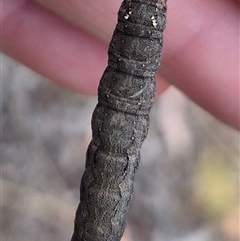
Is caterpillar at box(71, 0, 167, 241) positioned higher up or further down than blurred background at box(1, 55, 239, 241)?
higher up

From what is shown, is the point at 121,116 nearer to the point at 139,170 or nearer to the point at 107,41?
the point at 107,41

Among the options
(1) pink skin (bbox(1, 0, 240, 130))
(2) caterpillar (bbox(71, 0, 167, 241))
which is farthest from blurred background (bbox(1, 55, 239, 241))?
(2) caterpillar (bbox(71, 0, 167, 241))

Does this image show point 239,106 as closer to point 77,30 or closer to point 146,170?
point 77,30

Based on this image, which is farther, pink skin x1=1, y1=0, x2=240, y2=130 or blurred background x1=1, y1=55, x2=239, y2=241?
blurred background x1=1, y1=55, x2=239, y2=241

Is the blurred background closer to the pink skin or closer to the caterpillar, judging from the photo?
the pink skin

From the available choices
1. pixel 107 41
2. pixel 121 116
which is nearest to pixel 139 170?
pixel 107 41

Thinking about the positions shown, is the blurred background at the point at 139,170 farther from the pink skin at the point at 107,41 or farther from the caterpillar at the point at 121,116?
the caterpillar at the point at 121,116

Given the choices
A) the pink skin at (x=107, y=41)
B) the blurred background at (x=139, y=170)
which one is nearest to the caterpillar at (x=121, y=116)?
the pink skin at (x=107, y=41)
